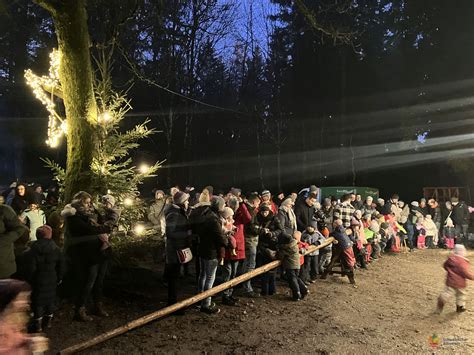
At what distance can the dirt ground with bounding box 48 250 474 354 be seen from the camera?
18.6 ft

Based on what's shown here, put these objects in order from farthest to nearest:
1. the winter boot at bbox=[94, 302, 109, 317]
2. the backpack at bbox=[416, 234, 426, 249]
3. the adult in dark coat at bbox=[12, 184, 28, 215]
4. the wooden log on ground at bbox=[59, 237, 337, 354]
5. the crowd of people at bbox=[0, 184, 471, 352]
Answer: the backpack at bbox=[416, 234, 426, 249]
the adult in dark coat at bbox=[12, 184, 28, 215]
the winter boot at bbox=[94, 302, 109, 317]
the crowd of people at bbox=[0, 184, 471, 352]
the wooden log on ground at bbox=[59, 237, 337, 354]

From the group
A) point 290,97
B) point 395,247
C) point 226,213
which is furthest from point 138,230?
point 290,97

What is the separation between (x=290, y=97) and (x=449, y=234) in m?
19.4

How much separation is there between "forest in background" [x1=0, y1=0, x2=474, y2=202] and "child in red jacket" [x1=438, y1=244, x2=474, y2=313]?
41.2 ft

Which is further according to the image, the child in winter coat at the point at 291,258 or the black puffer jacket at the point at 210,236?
the child in winter coat at the point at 291,258

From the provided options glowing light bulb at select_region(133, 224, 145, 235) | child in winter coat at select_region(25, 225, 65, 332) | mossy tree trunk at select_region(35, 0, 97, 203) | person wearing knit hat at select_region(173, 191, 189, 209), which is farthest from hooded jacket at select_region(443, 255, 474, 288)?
mossy tree trunk at select_region(35, 0, 97, 203)

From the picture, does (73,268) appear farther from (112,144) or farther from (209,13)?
(209,13)

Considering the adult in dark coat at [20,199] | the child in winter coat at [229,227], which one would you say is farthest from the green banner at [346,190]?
the adult in dark coat at [20,199]

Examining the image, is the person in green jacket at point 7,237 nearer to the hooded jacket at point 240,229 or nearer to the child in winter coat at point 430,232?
the hooded jacket at point 240,229

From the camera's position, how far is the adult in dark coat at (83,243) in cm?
615

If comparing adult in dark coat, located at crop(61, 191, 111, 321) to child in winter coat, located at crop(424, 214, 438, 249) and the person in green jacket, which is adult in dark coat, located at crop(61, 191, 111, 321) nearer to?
the person in green jacket

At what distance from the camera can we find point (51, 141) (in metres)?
8.05

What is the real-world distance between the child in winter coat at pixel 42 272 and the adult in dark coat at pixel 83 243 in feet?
1.34

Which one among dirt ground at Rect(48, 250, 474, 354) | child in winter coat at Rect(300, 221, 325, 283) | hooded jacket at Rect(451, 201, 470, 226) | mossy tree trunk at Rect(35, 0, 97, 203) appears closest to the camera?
dirt ground at Rect(48, 250, 474, 354)
